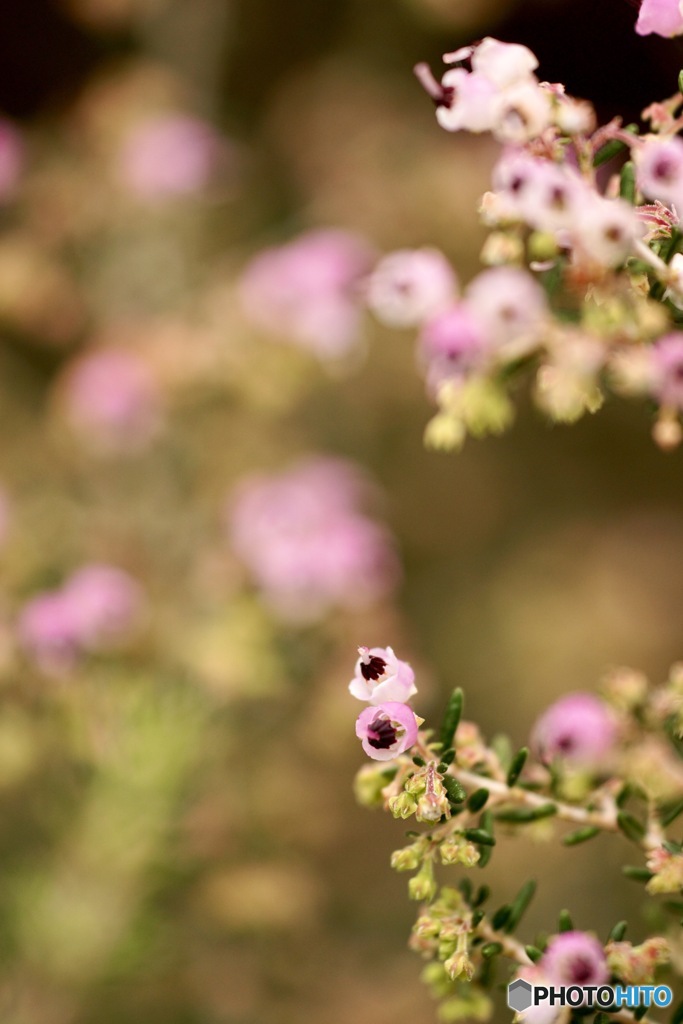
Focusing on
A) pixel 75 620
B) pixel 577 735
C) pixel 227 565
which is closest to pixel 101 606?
pixel 75 620

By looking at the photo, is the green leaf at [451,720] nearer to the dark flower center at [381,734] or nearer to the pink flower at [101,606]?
the dark flower center at [381,734]

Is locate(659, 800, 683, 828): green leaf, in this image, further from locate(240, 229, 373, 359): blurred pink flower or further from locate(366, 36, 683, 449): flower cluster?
locate(240, 229, 373, 359): blurred pink flower

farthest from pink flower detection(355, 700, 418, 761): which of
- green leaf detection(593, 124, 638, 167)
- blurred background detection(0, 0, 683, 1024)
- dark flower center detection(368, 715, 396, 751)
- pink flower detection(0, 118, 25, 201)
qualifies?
pink flower detection(0, 118, 25, 201)

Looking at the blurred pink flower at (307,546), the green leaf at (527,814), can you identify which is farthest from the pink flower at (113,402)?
the green leaf at (527,814)

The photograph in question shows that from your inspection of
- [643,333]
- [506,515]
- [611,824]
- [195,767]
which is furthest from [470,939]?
[506,515]

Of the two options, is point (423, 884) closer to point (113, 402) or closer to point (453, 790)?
point (453, 790)

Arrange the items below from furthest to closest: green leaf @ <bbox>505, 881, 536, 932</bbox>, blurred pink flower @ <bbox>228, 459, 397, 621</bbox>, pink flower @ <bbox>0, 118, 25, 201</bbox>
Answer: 1. pink flower @ <bbox>0, 118, 25, 201</bbox>
2. blurred pink flower @ <bbox>228, 459, 397, 621</bbox>
3. green leaf @ <bbox>505, 881, 536, 932</bbox>
